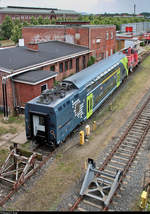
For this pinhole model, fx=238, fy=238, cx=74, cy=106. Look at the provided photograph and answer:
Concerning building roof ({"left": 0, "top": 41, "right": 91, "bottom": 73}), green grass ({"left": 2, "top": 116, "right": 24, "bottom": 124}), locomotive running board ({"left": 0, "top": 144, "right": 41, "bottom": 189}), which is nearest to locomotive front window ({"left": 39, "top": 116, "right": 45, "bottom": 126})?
locomotive running board ({"left": 0, "top": 144, "right": 41, "bottom": 189})

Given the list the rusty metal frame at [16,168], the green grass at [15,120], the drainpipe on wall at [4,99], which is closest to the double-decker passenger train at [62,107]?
the rusty metal frame at [16,168]

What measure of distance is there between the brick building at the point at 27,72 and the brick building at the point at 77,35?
718cm

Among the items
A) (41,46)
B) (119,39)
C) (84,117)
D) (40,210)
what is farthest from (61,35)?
(40,210)

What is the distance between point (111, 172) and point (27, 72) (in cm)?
1334

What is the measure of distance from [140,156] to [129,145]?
4.79 ft

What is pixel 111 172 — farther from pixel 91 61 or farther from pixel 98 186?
pixel 91 61

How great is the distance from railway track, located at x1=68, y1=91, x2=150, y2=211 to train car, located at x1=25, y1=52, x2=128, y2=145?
3.26 metres

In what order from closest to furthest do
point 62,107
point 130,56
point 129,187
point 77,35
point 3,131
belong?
point 129,187
point 62,107
point 3,131
point 130,56
point 77,35

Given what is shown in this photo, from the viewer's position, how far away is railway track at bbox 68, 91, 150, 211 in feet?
35.8

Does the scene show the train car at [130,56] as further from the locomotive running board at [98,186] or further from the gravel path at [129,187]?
the locomotive running board at [98,186]

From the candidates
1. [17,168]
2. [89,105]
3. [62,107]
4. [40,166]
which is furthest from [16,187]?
[89,105]

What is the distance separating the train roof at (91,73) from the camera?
17750 mm

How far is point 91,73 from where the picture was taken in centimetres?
2064

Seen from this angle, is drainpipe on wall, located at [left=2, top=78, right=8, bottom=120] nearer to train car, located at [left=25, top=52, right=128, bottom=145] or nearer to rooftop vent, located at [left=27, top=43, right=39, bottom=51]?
train car, located at [left=25, top=52, right=128, bottom=145]
